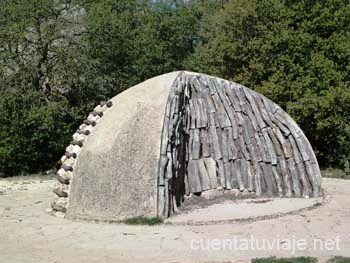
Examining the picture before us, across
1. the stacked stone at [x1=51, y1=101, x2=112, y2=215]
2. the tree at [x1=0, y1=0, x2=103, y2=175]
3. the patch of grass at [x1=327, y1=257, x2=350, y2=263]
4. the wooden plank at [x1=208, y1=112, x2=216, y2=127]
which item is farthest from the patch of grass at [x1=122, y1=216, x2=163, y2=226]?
the tree at [x1=0, y1=0, x2=103, y2=175]

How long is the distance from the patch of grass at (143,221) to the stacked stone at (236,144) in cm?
159

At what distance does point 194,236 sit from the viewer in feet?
35.6

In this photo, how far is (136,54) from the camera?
26688mm

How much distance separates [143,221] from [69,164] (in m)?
2.80

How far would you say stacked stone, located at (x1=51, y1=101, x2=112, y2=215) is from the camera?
13352mm

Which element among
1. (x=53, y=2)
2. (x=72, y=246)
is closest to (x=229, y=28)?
(x=53, y=2)

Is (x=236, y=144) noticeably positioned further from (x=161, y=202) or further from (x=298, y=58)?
(x=298, y=58)

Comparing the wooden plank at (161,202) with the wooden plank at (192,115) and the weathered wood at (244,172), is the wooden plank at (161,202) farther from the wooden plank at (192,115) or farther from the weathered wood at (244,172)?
the weathered wood at (244,172)

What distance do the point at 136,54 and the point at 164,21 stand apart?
2554mm

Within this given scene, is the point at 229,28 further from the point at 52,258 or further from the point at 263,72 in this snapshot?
the point at 52,258

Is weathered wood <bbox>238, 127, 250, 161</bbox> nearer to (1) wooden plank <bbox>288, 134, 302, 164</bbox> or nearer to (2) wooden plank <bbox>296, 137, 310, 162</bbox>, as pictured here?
(1) wooden plank <bbox>288, 134, 302, 164</bbox>

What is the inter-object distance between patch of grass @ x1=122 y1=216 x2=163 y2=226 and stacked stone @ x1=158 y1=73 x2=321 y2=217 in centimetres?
159

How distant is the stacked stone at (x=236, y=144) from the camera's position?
14.0m

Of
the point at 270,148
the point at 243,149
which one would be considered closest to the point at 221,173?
the point at 243,149
